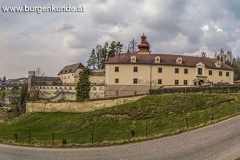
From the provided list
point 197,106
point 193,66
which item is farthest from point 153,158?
point 193,66

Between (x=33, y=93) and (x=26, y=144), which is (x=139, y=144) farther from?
(x=33, y=93)

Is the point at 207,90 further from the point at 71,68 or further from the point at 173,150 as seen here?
the point at 71,68

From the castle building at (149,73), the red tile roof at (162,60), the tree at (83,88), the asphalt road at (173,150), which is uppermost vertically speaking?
the red tile roof at (162,60)

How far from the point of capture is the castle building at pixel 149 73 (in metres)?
48.2

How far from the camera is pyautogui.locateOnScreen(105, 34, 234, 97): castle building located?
158 ft

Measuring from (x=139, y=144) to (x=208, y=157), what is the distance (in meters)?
4.95

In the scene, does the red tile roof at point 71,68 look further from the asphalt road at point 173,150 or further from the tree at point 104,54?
the asphalt road at point 173,150

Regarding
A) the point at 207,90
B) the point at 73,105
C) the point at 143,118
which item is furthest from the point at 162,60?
the point at 143,118

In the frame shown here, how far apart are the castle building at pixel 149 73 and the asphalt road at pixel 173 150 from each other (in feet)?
96.7

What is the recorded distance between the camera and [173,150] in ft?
48.7

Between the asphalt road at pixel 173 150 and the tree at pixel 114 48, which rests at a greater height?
the tree at pixel 114 48

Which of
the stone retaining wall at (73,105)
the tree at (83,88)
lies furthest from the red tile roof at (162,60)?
the stone retaining wall at (73,105)

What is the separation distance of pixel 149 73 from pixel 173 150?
1341 inches

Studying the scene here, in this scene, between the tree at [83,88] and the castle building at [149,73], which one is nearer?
the castle building at [149,73]
